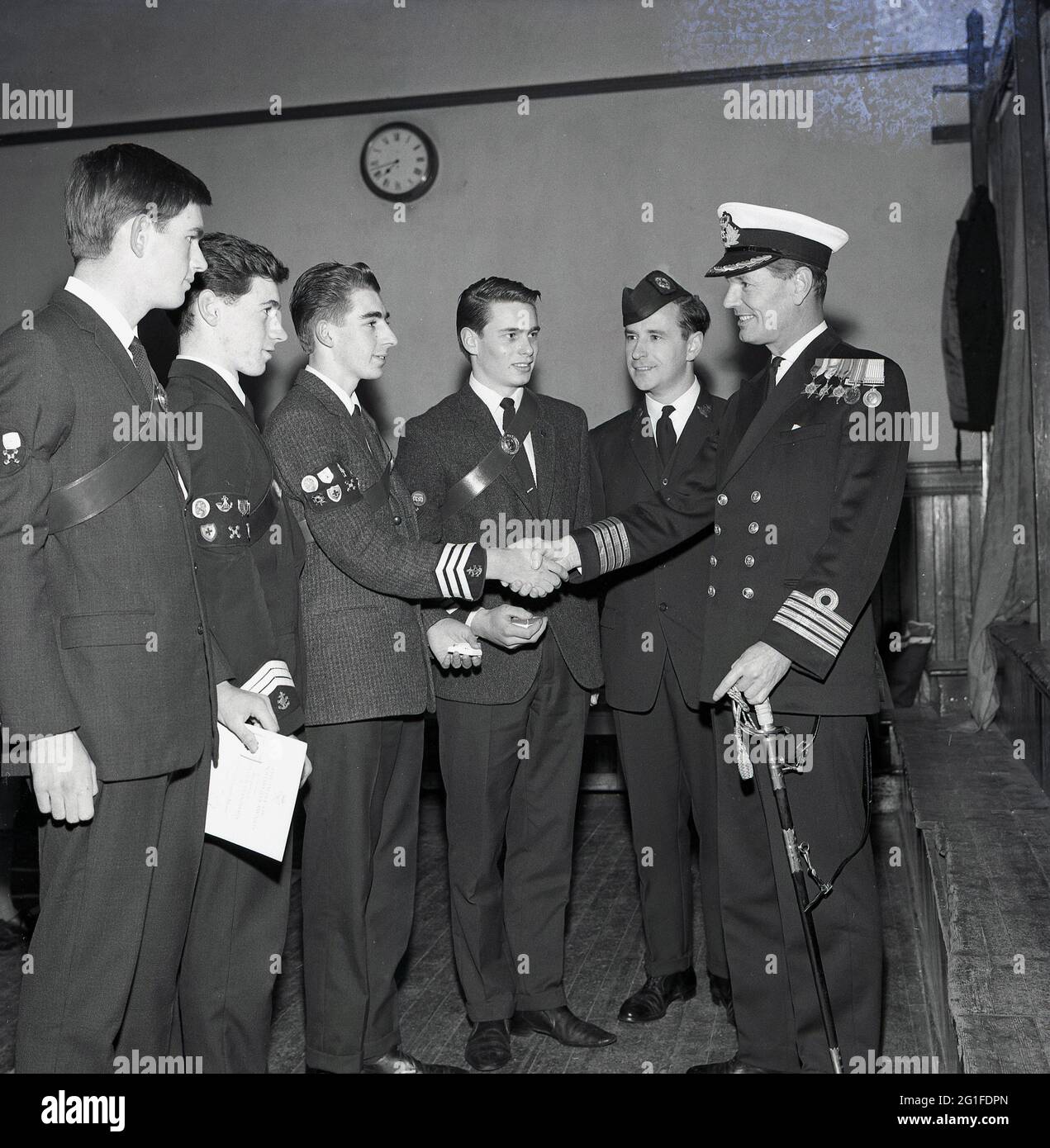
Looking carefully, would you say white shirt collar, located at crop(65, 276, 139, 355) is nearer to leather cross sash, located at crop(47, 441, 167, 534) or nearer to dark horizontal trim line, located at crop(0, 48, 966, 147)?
leather cross sash, located at crop(47, 441, 167, 534)

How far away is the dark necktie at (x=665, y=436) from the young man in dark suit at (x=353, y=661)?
2.24 ft

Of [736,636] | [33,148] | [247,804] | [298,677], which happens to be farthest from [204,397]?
[33,148]

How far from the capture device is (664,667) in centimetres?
303

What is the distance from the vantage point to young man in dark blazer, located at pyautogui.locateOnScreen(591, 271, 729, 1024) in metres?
3.00

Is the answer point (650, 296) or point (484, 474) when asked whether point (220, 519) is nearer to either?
point (484, 474)

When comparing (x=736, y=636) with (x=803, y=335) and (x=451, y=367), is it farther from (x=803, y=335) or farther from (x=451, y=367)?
(x=451, y=367)

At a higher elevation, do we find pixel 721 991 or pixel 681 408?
pixel 681 408

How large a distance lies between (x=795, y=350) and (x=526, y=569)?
732 millimetres

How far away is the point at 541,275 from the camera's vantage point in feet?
20.0

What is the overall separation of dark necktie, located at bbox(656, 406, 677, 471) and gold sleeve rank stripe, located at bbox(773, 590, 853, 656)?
2.86ft

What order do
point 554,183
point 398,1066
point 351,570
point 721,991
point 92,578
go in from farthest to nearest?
1. point 554,183
2. point 721,991
3. point 398,1066
4. point 351,570
5. point 92,578

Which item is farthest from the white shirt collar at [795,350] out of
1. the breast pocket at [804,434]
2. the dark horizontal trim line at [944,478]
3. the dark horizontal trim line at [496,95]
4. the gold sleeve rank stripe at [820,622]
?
the dark horizontal trim line at [496,95]

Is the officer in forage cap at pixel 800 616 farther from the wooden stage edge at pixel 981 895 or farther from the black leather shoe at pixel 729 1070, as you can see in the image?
the wooden stage edge at pixel 981 895

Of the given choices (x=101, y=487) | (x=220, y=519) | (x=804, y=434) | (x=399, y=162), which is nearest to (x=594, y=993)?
(x=804, y=434)
